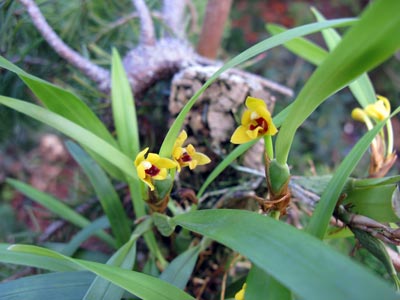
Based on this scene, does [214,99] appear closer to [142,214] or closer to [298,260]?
[142,214]

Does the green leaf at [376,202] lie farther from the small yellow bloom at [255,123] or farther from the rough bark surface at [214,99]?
the rough bark surface at [214,99]

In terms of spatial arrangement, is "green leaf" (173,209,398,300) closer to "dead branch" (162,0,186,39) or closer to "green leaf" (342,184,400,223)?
"green leaf" (342,184,400,223)

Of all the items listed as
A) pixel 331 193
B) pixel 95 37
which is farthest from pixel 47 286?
pixel 95 37

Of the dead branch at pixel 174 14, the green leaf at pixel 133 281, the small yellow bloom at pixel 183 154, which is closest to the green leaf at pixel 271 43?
the small yellow bloom at pixel 183 154

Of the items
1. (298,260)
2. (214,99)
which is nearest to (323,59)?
(214,99)

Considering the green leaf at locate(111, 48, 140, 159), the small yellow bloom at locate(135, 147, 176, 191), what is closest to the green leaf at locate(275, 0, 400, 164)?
the small yellow bloom at locate(135, 147, 176, 191)

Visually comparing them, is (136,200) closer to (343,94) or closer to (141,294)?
(141,294)

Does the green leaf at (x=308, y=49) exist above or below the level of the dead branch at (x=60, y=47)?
above
